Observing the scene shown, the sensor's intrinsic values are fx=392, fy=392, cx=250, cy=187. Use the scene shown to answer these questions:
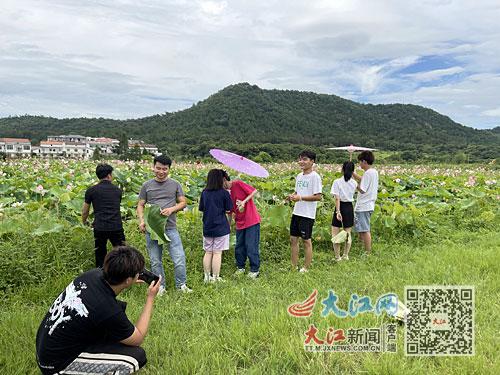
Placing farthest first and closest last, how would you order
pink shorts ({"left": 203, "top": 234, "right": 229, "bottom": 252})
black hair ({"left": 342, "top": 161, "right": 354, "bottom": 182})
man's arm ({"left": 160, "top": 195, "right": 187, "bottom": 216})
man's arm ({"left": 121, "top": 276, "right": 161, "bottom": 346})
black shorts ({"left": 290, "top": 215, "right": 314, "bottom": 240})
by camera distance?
1. black hair ({"left": 342, "top": 161, "right": 354, "bottom": 182})
2. black shorts ({"left": 290, "top": 215, "right": 314, "bottom": 240})
3. pink shorts ({"left": 203, "top": 234, "right": 229, "bottom": 252})
4. man's arm ({"left": 160, "top": 195, "right": 187, "bottom": 216})
5. man's arm ({"left": 121, "top": 276, "right": 161, "bottom": 346})

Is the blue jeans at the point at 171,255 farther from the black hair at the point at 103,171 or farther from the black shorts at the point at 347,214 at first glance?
the black shorts at the point at 347,214

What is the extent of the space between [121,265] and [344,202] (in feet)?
12.7

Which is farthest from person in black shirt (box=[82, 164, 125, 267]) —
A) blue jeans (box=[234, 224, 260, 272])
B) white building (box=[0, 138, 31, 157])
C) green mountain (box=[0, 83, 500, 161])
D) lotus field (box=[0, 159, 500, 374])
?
white building (box=[0, 138, 31, 157])

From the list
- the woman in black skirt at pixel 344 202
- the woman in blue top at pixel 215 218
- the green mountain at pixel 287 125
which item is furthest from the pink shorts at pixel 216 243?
the green mountain at pixel 287 125

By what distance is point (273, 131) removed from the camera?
50.8m

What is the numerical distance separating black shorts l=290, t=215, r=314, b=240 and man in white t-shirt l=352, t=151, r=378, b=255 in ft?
3.61

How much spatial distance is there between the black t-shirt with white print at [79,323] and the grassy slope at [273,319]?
17.8 inches

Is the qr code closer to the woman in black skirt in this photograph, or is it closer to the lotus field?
the lotus field

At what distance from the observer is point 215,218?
15.8ft

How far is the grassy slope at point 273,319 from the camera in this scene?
9.25ft

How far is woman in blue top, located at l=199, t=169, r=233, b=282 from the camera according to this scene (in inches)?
189

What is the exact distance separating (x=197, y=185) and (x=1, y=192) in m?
4.43

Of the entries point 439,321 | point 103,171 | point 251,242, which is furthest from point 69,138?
point 439,321

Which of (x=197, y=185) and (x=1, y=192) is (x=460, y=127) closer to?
(x=197, y=185)
